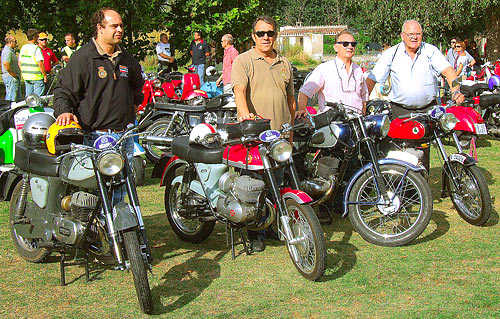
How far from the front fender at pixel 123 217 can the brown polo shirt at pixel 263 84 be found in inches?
65.3

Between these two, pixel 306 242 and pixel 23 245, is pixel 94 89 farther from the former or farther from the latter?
pixel 306 242

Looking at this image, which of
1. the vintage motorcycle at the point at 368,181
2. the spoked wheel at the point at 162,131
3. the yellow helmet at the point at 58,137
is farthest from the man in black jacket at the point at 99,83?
the spoked wheel at the point at 162,131

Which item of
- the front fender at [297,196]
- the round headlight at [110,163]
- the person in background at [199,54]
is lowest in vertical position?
the person in background at [199,54]

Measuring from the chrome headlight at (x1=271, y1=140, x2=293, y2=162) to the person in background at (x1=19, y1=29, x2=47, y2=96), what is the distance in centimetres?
925

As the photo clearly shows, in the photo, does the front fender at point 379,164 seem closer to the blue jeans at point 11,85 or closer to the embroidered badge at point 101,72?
the embroidered badge at point 101,72

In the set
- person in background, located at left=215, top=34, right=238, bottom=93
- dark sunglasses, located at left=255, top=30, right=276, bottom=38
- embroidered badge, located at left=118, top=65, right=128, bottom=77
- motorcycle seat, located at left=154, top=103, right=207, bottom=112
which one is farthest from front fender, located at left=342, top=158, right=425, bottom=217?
person in background, located at left=215, top=34, right=238, bottom=93

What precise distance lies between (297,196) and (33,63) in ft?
31.4

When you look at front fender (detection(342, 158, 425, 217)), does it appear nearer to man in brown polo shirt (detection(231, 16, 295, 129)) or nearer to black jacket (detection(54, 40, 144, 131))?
man in brown polo shirt (detection(231, 16, 295, 129))

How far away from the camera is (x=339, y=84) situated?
629 cm

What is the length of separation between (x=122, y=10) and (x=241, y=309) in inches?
716

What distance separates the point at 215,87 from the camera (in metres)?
11.9

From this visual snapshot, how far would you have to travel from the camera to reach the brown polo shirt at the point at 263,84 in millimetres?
5406

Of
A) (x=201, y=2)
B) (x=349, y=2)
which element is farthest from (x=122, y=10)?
(x=349, y=2)

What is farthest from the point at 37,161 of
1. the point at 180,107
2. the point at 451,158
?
the point at 180,107
